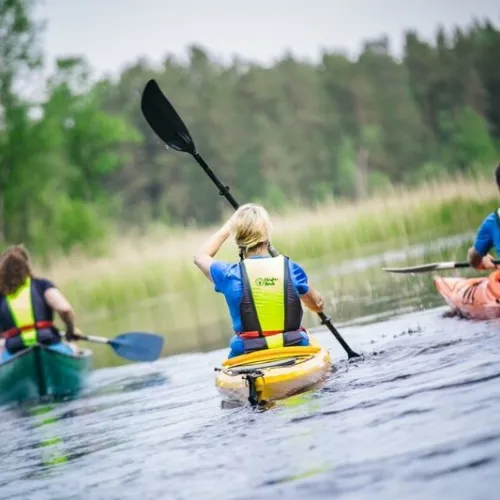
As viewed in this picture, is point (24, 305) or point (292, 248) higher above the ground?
point (292, 248)

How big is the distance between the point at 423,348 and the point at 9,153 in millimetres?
25777

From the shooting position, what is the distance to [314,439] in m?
4.62

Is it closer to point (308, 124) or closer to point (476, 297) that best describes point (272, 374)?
point (476, 297)

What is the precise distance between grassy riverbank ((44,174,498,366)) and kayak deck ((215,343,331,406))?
9541mm

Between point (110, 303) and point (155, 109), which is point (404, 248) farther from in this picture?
point (155, 109)

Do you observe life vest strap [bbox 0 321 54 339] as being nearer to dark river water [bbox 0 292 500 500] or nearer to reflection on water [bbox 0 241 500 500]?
reflection on water [bbox 0 241 500 500]

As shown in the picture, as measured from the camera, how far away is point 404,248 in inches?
644

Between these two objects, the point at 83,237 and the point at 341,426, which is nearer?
the point at 341,426

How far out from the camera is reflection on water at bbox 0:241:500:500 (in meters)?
3.85

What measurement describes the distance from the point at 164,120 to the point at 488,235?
2665 mm

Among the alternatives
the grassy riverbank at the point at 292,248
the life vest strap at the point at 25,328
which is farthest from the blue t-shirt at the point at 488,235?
the grassy riverbank at the point at 292,248

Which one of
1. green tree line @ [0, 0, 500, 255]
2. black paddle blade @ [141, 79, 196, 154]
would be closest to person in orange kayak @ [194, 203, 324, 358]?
black paddle blade @ [141, 79, 196, 154]

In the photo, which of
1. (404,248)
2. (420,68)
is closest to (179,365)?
(404,248)

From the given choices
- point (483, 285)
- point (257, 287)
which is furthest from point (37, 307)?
point (483, 285)
